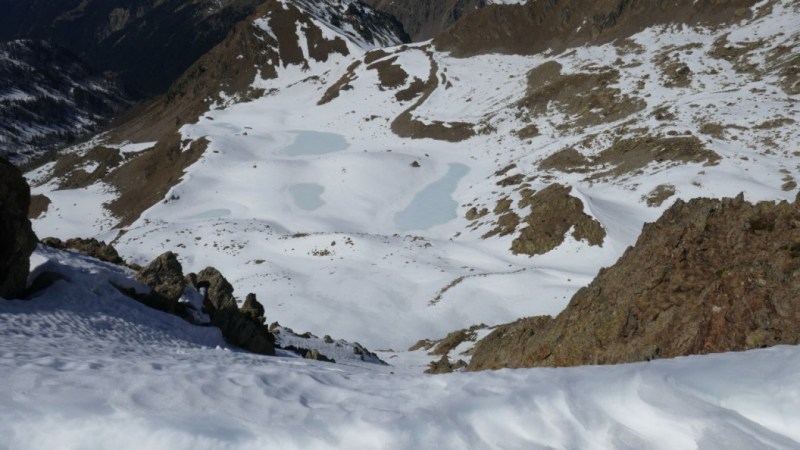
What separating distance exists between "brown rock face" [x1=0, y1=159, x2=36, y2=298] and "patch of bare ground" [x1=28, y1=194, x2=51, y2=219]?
166ft

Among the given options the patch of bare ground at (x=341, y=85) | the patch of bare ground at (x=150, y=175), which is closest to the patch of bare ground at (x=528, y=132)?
the patch of bare ground at (x=341, y=85)

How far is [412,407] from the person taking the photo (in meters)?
4.44

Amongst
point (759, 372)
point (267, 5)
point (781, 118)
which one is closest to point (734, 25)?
point (781, 118)

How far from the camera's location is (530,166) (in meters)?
45.6

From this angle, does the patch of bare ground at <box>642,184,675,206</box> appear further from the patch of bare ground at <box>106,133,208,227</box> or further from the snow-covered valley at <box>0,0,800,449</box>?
the patch of bare ground at <box>106,133,208,227</box>

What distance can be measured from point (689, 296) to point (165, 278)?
44.5ft

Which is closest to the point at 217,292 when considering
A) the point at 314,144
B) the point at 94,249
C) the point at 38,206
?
the point at 94,249

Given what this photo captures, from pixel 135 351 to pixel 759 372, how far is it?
29.8 feet

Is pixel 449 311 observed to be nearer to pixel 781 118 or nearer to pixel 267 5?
pixel 781 118

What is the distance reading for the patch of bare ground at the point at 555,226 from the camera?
97.1ft

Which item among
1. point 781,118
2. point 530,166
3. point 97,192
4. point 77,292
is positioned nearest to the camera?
point 77,292

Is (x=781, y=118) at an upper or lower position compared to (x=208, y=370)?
upper

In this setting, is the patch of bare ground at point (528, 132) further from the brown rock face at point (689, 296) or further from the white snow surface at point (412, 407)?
the white snow surface at point (412, 407)

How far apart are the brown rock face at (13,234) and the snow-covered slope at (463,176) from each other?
1347 cm
